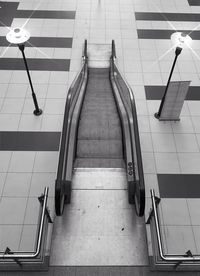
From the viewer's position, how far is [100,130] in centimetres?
634

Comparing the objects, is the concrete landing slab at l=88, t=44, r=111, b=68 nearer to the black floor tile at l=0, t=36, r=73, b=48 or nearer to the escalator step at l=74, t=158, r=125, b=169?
the black floor tile at l=0, t=36, r=73, b=48

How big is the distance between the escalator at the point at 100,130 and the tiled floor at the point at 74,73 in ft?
1.95

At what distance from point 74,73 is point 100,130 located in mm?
2706

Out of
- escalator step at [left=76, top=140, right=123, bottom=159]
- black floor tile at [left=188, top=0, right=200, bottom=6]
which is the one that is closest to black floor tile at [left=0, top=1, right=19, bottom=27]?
escalator step at [left=76, top=140, right=123, bottom=159]

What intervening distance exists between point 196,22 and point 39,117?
705 cm

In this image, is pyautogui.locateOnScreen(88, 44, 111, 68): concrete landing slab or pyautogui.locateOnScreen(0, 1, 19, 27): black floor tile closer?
pyautogui.locateOnScreen(88, 44, 111, 68): concrete landing slab

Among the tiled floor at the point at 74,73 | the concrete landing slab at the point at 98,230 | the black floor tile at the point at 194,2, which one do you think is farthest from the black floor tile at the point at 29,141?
the black floor tile at the point at 194,2

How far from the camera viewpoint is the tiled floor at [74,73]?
214 inches

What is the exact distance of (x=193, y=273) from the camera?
14.0ft

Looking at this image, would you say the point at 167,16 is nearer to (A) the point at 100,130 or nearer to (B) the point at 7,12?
(B) the point at 7,12

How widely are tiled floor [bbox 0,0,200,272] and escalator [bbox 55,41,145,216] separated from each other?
1.95ft

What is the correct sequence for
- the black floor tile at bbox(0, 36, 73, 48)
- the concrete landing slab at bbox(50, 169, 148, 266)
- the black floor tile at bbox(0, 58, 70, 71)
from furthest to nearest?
the black floor tile at bbox(0, 36, 73, 48)
the black floor tile at bbox(0, 58, 70, 71)
the concrete landing slab at bbox(50, 169, 148, 266)

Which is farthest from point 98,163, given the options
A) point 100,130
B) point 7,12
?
point 7,12

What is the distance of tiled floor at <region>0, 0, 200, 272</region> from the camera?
214 inches
